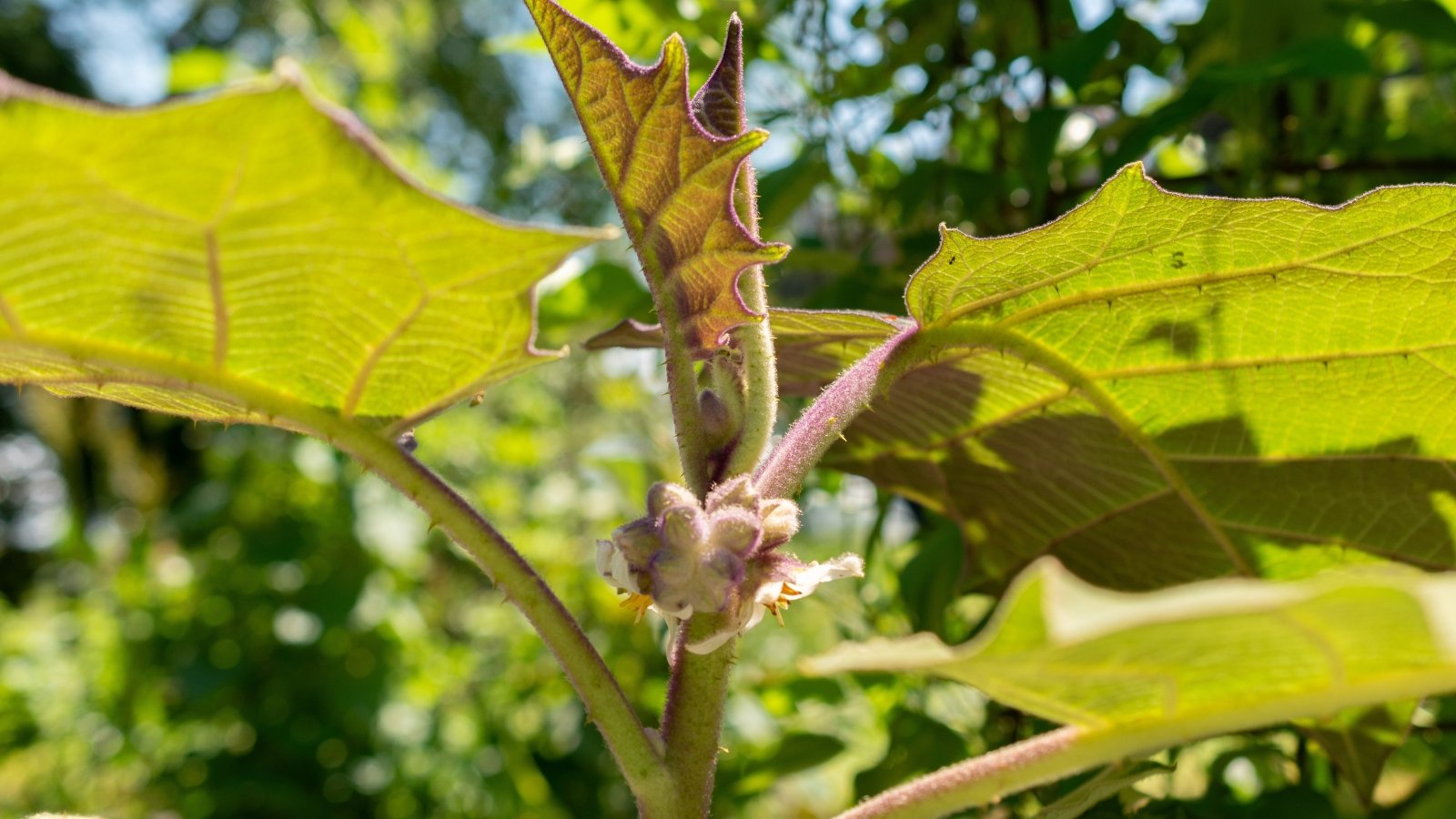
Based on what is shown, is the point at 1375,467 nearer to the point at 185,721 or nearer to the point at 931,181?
the point at 931,181

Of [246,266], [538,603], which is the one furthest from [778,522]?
[246,266]

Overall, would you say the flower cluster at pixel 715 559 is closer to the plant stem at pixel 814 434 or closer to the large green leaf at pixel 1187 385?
the plant stem at pixel 814 434

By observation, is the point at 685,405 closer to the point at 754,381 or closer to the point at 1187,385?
the point at 754,381

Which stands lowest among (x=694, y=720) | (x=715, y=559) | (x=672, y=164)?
(x=694, y=720)

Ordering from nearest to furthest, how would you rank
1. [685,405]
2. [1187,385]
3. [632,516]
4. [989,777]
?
[989,777], [685,405], [1187,385], [632,516]

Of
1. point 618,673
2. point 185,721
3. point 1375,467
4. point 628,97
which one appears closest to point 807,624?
point 618,673

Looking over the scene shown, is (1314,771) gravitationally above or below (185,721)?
above
